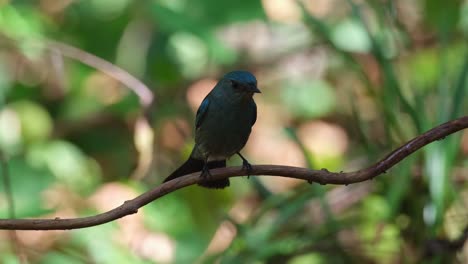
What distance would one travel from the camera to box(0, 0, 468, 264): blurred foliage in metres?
3.52

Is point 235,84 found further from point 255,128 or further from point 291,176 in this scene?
point 255,128

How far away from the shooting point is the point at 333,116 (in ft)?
20.2

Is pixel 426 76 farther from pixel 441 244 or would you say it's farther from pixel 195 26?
pixel 441 244

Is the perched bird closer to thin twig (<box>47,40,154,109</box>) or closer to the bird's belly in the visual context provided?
the bird's belly

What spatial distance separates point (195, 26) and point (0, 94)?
117 centimetres

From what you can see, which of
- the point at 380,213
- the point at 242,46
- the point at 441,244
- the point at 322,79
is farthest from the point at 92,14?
the point at 441,244

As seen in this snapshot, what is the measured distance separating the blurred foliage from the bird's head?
488 millimetres

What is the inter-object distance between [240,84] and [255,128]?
322 cm

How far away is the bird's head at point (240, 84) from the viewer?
9.36 feet

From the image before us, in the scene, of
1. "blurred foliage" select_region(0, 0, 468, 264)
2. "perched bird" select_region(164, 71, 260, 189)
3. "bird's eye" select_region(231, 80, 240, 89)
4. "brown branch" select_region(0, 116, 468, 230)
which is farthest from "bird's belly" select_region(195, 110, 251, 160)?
"brown branch" select_region(0, 116, 468, 230)

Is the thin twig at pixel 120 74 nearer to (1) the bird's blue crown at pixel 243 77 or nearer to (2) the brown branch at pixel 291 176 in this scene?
(1) the bird's blue crown at pixel 243 77

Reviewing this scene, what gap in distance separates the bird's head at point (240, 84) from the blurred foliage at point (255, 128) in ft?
1.60

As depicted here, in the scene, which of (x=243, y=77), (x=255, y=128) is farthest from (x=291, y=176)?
(x=255, y=128)

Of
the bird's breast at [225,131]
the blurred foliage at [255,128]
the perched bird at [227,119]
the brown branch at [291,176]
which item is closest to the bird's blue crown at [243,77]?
the perched bird at [227,119]
